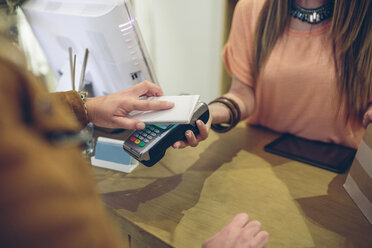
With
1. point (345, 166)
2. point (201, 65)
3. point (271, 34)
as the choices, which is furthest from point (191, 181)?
point (201, 65)

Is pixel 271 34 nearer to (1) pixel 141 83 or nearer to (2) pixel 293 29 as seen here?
(2) pixel 293 29

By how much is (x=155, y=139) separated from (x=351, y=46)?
618 mm

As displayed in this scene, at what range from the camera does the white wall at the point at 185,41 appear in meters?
1.83

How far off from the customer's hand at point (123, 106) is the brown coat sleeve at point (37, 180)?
37 cm

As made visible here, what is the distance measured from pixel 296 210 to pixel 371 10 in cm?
58

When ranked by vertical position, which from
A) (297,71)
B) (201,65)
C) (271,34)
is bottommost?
(201,65)

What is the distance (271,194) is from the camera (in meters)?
0.59

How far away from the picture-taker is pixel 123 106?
614 mm

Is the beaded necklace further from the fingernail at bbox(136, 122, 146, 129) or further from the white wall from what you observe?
the white wall

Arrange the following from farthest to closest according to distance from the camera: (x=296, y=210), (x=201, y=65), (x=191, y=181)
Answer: (x=201, y=65)
(x=191, y=181)
(x=296, y=210)

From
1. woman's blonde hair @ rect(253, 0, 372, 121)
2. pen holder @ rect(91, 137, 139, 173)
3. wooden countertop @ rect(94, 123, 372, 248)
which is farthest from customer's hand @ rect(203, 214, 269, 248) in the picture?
woman's blonde hair @ rect(253, 0, 372, 121)

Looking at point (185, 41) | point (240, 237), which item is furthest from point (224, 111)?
point (185, 41)

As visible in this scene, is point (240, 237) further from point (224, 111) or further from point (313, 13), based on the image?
point (313, 13)

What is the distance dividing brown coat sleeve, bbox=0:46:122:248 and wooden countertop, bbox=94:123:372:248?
12.6 inches
